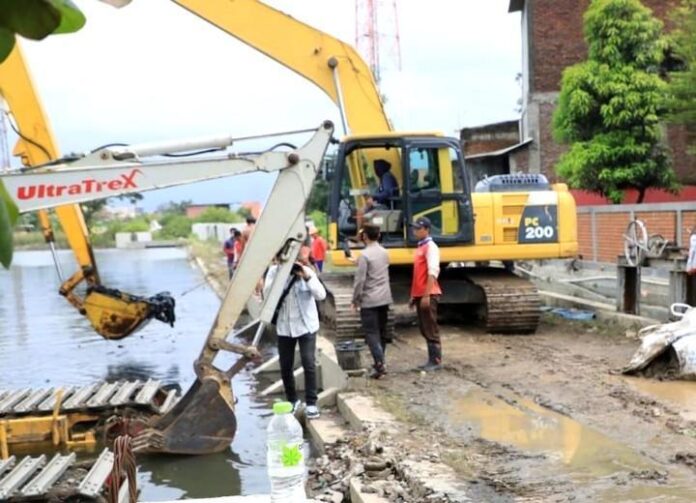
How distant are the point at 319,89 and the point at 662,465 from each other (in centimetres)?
789

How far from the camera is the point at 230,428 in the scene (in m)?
7.66

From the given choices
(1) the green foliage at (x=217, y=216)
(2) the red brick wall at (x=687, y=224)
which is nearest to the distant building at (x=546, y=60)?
(2) the red brick wall at (x=687, y=224)

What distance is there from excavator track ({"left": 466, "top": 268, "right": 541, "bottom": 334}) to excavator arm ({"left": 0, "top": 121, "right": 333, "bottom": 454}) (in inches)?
184

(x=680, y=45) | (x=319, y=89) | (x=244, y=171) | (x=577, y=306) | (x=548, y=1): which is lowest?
(x=577, y=306)

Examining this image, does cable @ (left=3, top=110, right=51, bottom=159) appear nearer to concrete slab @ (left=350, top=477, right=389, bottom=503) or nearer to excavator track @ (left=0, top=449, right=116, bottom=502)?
excavator track @ (left=0, top=449, right=116, bottom=502)

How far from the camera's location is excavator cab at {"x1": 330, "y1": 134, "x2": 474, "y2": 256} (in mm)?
11727

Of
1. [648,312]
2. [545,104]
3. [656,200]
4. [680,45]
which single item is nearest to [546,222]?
[648,312]

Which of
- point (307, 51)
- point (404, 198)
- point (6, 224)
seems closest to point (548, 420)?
point (404, 198)

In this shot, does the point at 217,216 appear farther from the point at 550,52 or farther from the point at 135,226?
the point at 550,52

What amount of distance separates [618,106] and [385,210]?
12997 mm

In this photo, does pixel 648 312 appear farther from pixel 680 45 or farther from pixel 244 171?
pixel 680 45

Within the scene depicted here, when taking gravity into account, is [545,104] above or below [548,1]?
below

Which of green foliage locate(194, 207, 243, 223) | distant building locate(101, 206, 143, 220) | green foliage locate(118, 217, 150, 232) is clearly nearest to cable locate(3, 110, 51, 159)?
green foliage locate(194, 207, 243, 223)

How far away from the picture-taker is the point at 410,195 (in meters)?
11.7
